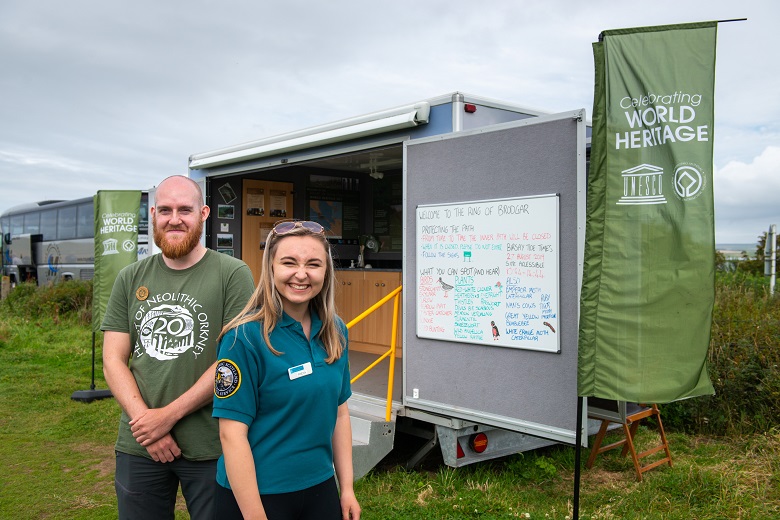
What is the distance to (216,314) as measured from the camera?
2.45 metres

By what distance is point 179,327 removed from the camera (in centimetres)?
243

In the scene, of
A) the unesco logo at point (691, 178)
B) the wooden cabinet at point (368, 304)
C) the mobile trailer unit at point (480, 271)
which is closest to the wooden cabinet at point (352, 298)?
the wooden cabinet at point (368, 304)

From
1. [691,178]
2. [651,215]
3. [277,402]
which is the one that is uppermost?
[691,178]

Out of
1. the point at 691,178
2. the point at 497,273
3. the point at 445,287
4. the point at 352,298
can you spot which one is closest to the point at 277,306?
the point at 691,178

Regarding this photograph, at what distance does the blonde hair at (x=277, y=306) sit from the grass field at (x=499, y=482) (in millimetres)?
2452

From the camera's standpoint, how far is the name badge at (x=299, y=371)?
1.85m

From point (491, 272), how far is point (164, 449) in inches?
97.4

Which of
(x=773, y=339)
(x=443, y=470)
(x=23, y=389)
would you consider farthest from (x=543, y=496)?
(x=23, y=389)

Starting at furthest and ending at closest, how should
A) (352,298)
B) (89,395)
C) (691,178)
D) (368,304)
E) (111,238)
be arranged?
(352,298) → (368,304) → (111,238) → (89,395) → (691,178)

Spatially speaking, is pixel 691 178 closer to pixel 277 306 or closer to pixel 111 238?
pixel 277 306

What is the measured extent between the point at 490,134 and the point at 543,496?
236 centimetres

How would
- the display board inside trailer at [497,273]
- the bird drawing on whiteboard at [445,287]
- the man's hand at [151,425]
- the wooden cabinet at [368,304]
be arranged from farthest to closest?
the wooden cabinet at [368,304], the bird drawing on whiteboard at [445,287], the display board inside trailer at [497,273], the man's hand at [151,425]

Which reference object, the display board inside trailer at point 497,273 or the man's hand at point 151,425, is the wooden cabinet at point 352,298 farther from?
the man's hand at point 151,425

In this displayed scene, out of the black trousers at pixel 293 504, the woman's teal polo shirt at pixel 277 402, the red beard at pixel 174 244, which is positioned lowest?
the black trousers at pixel 293 504
